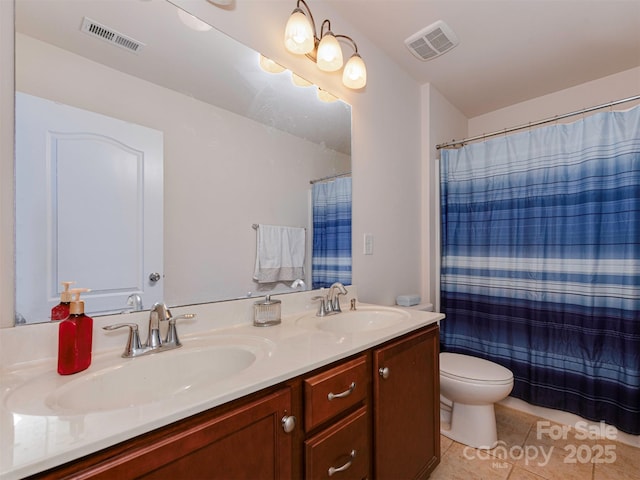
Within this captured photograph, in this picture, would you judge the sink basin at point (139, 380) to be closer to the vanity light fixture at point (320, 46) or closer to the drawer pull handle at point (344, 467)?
the drawer pull handle at point (344, 467)

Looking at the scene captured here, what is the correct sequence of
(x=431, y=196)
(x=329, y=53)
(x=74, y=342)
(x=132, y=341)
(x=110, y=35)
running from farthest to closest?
(x=431, y=196)
(x=329, y=53)
(x=110, y=35)
(x=132, y=341)
(x=74, y=342)

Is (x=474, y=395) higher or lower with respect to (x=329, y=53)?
lower

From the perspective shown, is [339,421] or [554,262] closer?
[339,421]

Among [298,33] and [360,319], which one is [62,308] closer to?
[360,319]

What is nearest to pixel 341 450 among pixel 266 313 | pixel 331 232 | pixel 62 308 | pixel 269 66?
pixel 266 313

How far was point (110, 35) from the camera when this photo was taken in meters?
0.95


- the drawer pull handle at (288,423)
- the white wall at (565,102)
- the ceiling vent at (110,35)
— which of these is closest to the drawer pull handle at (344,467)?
the drawer pull handle at (288,423)

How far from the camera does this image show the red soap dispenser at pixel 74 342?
71cm

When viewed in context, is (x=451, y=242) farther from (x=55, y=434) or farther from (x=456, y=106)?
(x=55, y=434)

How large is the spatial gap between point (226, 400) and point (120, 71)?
1025mm

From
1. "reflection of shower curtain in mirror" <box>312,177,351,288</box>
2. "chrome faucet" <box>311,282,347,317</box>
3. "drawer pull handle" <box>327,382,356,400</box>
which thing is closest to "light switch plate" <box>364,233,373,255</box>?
"reflection of shower curtain in mirror" <box>312,177,351,288</box>

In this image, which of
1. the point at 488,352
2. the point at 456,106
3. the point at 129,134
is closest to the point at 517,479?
the point at 488,352

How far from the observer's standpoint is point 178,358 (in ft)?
2.83

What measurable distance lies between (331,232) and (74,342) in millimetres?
1136
